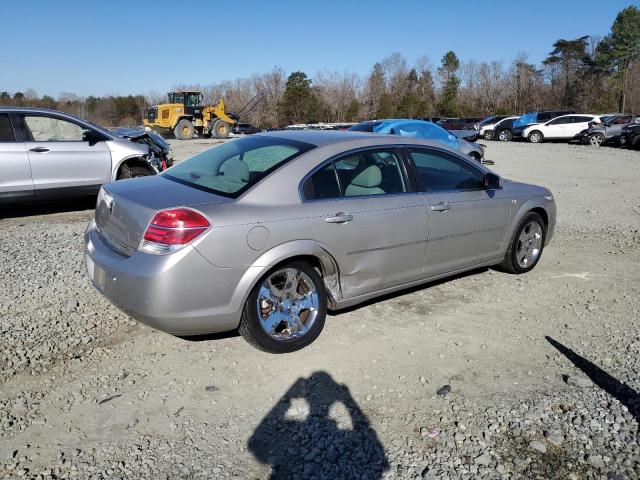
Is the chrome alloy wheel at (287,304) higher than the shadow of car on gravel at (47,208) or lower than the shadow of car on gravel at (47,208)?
lower

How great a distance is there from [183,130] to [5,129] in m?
26.3

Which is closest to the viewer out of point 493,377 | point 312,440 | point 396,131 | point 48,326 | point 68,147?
point 312,440

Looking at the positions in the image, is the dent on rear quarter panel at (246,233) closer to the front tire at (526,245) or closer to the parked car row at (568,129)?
the front tire at (526,245)

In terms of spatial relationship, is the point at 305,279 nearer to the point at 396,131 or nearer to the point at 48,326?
the point at 48,326

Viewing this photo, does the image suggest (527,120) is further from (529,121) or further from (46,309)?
(46,309)

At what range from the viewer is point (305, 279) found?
13.0 feet

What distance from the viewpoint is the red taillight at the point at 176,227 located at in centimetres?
343

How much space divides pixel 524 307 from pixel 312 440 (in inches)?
111

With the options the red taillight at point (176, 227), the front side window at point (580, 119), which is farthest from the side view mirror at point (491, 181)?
the front side window at point (580, 119)

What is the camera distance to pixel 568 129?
100ft

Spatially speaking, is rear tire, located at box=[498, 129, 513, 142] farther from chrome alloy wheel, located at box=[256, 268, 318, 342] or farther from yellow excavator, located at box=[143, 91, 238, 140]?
chrome alloy wheel, located at box=[256, 268, 318, 342]

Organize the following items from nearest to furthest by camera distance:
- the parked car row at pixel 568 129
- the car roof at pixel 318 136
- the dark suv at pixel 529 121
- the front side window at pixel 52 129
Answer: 1. the car roof at pixel 318 136
2. the front side window at pixel 52 129
3. the parked car row at pixel 568 129
4. the dark suv at pixel 529 121

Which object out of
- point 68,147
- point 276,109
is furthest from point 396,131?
point 276,109

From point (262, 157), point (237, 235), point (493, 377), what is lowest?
point (493, 377)
